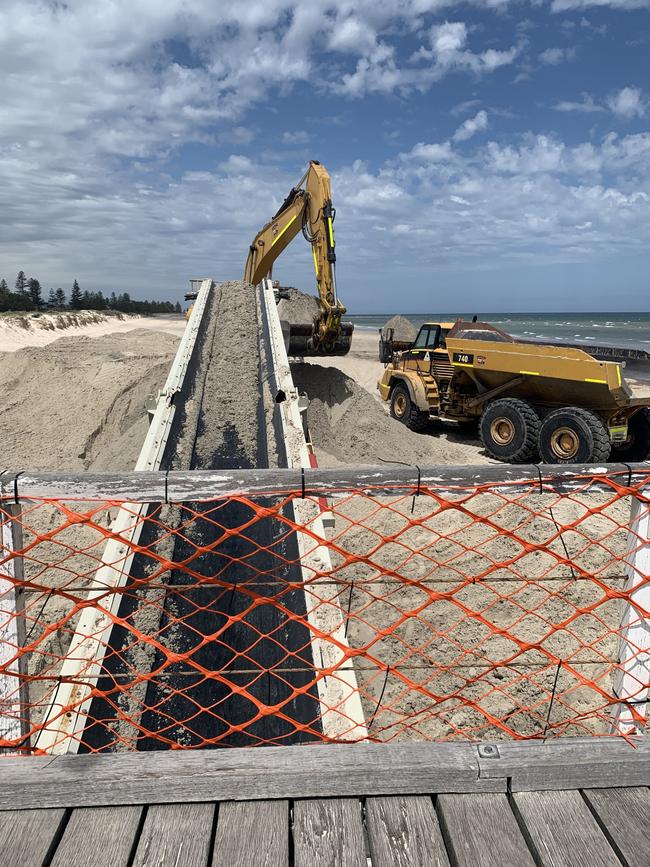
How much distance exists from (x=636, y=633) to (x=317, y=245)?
9.72 m

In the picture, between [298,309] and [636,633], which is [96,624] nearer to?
[636,633]

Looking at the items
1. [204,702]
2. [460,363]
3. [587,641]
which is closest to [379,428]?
[460,363]

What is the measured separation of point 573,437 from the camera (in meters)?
8.23

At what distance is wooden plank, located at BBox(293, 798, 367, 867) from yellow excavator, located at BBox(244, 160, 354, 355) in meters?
9.43

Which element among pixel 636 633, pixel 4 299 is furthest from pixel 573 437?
pixel 4 299

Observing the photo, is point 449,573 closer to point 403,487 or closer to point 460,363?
point 403,487

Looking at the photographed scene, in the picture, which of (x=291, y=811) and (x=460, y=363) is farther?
(x=460, y=363)

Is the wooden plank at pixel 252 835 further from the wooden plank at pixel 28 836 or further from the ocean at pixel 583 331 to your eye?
the ocean at pixel 583 331

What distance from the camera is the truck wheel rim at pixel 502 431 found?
913cm

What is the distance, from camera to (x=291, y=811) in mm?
1560

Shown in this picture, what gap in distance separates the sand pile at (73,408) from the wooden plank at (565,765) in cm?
667

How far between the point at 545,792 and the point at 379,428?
8008 mm

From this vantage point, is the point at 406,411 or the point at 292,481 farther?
the point at 406,411

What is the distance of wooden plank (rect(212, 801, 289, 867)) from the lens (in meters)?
1.42
